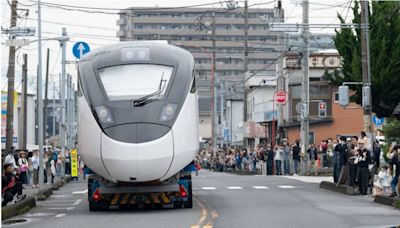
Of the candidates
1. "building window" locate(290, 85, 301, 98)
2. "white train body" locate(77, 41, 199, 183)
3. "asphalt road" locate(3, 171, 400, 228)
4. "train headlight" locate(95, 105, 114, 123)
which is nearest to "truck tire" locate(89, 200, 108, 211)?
"asphalt road" locate(3, 171, 400, 228)

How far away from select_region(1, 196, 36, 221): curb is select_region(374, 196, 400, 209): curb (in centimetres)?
949

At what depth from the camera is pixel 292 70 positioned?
66.9m

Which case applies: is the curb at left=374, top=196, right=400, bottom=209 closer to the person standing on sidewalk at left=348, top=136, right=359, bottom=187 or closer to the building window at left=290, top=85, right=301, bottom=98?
the person standing on sidewalk at left=348, top=136, right=359, bottom=187

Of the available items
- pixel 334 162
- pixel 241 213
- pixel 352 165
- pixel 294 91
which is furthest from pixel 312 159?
pixel 241 213

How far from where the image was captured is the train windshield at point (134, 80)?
68.0 feet

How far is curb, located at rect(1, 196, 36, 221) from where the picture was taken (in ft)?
71.7

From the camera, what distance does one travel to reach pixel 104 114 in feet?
67.1

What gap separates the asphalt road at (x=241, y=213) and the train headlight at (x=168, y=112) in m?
2.16

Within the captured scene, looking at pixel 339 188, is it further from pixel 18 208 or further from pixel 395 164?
pixel 18 208

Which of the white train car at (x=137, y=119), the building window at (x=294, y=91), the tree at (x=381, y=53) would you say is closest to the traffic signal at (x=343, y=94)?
the tree at (x=381, y=53)

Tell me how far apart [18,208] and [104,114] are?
4484 millimetres

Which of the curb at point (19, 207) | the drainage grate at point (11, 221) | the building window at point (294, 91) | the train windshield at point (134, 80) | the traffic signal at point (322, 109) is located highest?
the building window at point (294, 91)

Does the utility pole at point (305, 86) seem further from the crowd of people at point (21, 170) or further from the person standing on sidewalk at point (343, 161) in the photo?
the crowd of people at point (21, 170)

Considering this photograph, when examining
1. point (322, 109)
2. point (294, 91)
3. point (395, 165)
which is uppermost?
point (294, 91)
